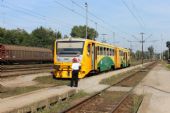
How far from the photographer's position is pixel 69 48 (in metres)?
27.5

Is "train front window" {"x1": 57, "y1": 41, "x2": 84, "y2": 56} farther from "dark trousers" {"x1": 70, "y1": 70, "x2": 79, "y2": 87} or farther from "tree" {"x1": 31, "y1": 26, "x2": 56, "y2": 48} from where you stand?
"tree" {"x1": 31, "y1": 26, "x2": 56, "y2": 48}

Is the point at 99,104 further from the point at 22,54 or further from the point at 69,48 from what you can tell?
the point at 22,54

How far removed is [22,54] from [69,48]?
29.8 meters

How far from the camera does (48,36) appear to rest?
119688 mm

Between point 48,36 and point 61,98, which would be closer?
point 61,98

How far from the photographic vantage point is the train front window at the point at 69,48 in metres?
27.3

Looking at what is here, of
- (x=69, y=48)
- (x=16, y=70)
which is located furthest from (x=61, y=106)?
(x=16, y=70)

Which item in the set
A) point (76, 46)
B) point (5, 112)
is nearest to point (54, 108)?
point (5, 112)

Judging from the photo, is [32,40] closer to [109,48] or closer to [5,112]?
[109,48]

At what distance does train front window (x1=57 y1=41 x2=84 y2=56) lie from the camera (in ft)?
89.6

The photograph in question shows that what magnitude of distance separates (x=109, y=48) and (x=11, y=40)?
61.4 metres

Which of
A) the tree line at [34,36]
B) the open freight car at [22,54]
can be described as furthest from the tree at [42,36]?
the open freight car at [22,54]

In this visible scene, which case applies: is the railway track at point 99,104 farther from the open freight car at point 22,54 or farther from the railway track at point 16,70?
the open freight car at point 22,54

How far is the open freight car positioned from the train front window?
757 inches
